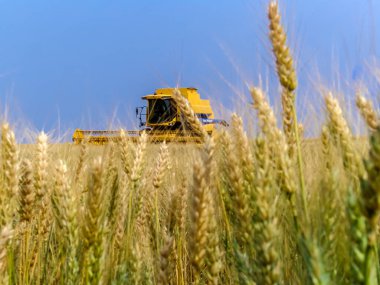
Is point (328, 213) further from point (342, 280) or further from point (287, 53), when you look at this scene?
point (287, 53)

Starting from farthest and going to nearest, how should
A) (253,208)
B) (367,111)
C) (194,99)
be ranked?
1. (194,99)
2. (367,111)
3. (253,208)

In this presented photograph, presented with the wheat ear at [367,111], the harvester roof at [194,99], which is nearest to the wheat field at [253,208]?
the wheat ear at [367,111]

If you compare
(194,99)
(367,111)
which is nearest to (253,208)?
(367,111)

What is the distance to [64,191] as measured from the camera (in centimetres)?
154

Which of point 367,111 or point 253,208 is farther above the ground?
point 367,111

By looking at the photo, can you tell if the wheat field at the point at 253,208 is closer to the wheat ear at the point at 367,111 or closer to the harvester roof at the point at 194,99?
the wheat ear at the point at 367,111

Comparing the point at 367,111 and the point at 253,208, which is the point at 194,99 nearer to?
the point at 367,111

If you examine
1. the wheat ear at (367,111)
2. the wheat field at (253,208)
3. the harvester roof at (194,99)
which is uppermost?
the harvester roof at (194,99)

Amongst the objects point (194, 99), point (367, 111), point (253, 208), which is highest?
point (194, 99)

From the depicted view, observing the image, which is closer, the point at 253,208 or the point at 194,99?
the point at 253,208

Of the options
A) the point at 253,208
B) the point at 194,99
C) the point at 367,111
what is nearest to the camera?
the point at 253,208

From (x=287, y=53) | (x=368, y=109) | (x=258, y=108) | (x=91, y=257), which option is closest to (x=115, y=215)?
(x=91, y=257)

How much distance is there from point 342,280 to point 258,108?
62 cm

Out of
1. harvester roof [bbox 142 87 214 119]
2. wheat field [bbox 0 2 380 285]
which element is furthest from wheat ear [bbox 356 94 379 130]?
harvester roof [bbox 142 87 214 119]
